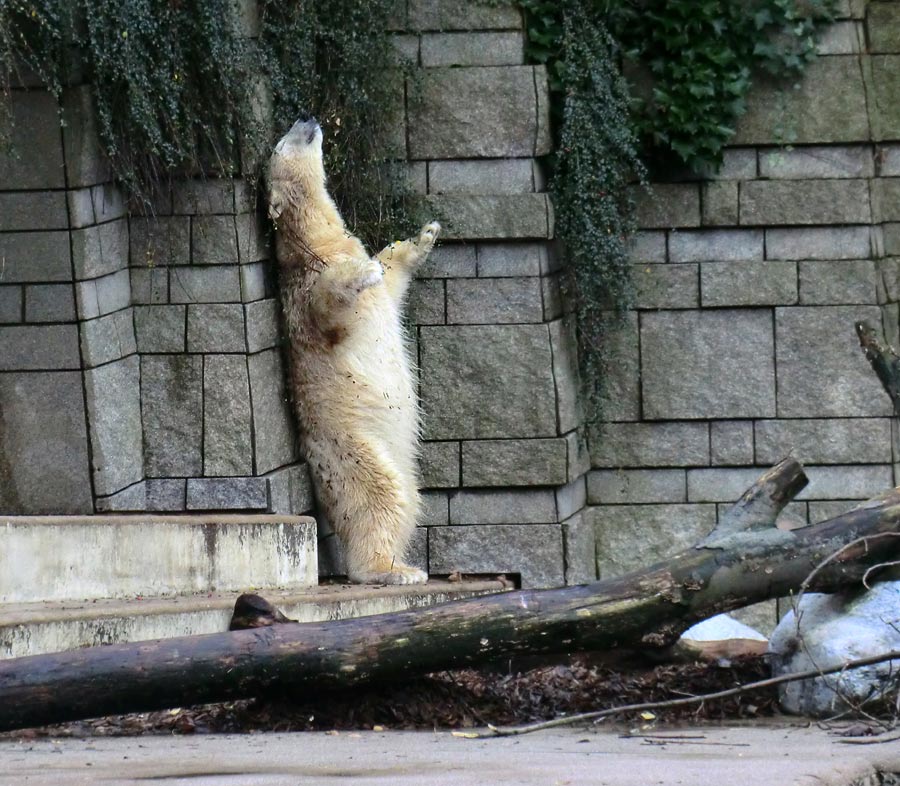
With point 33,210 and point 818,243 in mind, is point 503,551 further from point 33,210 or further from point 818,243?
point 33,210

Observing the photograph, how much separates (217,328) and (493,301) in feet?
4.40

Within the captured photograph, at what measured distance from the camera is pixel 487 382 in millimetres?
7117

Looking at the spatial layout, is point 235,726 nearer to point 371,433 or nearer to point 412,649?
point 412,649

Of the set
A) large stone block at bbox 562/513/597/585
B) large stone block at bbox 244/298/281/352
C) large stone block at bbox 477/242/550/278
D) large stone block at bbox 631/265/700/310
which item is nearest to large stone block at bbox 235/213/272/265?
large stone block at bbox 244/298/281/352

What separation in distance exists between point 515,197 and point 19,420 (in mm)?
2427

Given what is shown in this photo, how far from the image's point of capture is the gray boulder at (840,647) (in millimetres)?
5082

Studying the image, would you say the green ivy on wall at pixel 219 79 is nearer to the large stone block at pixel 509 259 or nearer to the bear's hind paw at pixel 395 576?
the large stone block at pixel 509 259

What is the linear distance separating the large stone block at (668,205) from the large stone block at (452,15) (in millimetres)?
1097

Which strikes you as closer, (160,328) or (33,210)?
(33,210)

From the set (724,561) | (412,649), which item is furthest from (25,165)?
(724,561)

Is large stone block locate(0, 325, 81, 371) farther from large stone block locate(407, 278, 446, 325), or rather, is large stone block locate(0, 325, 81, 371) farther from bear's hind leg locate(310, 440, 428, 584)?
large stone block locate(407, 278, 446, 325)

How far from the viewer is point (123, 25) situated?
18.7 feet

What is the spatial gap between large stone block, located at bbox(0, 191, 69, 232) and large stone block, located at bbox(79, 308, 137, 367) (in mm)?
427

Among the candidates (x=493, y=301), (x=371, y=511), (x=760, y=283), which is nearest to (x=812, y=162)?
(x=760, y=283)
